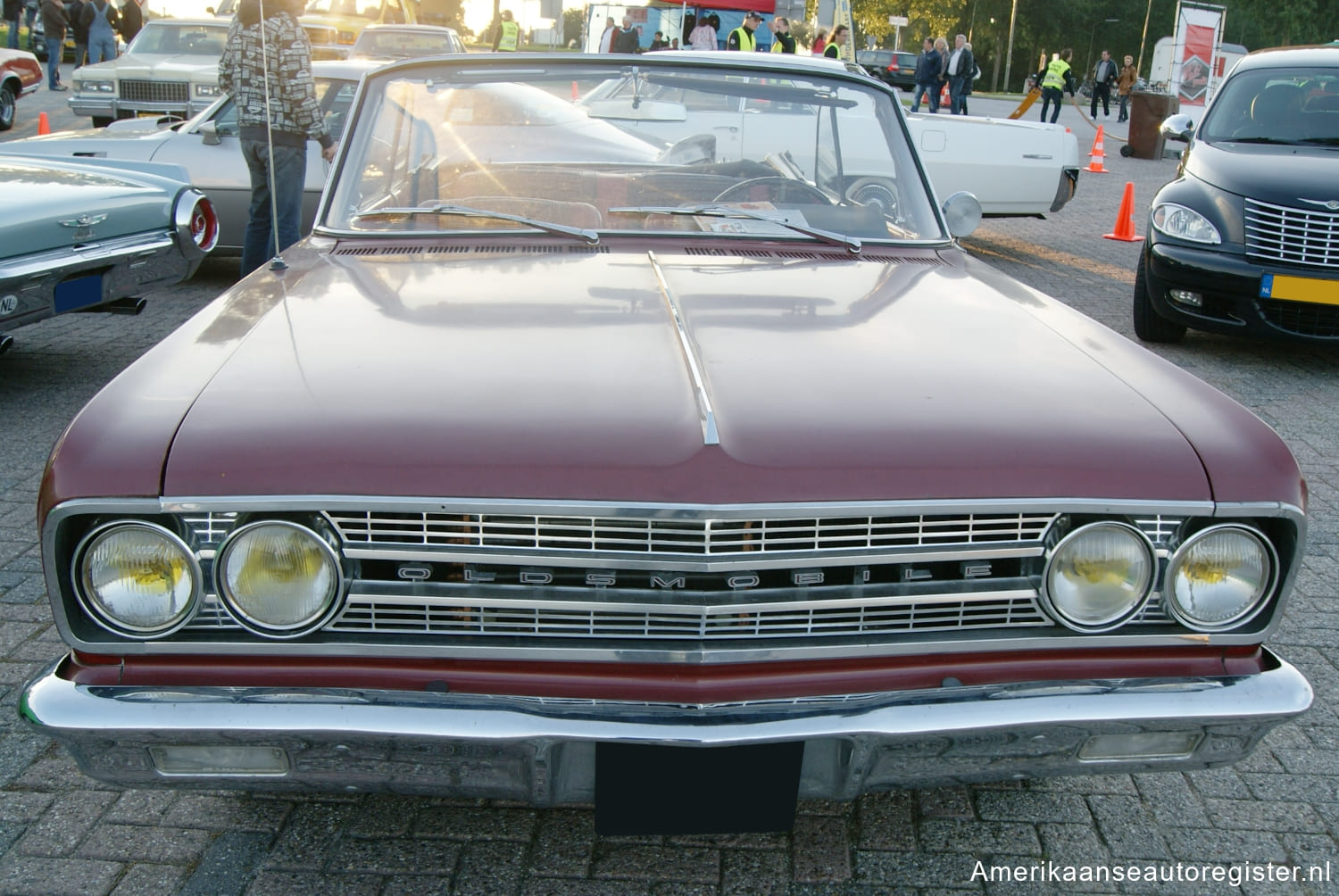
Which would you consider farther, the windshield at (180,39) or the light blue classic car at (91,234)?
the windshield at (180,39)

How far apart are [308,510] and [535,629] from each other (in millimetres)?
420

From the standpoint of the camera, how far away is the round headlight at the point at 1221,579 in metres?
2.02

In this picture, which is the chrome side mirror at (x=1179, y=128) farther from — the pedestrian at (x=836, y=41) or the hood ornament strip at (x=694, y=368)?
the pedestrian at (x=836, y=41)

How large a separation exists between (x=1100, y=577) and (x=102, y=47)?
2063 cm

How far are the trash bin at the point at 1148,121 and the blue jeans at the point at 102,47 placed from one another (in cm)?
1658

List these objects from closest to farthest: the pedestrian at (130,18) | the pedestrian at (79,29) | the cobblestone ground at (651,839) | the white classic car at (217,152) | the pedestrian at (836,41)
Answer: the cobblestone ground at (651,839) → the white classic car at (217,152) → the pedestrian at (836,41) → the pedestrian at (79,29) → the pedestrian at (130,18)

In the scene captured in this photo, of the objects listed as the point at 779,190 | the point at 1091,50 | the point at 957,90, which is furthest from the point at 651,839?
the point at 1091,50

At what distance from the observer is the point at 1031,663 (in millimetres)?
2041

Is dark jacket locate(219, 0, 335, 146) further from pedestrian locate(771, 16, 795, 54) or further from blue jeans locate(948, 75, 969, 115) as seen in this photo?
blue jeans locate(948, 75, 969, 115)

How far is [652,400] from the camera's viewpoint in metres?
2.02

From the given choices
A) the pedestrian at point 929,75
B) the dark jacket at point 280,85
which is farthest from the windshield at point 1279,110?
the pedestrian at point 929,75

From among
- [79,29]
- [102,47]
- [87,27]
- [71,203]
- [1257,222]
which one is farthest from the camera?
[79,29]

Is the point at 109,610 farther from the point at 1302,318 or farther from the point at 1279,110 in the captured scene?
the point at 1279,110

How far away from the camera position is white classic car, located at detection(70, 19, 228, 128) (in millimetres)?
12594
